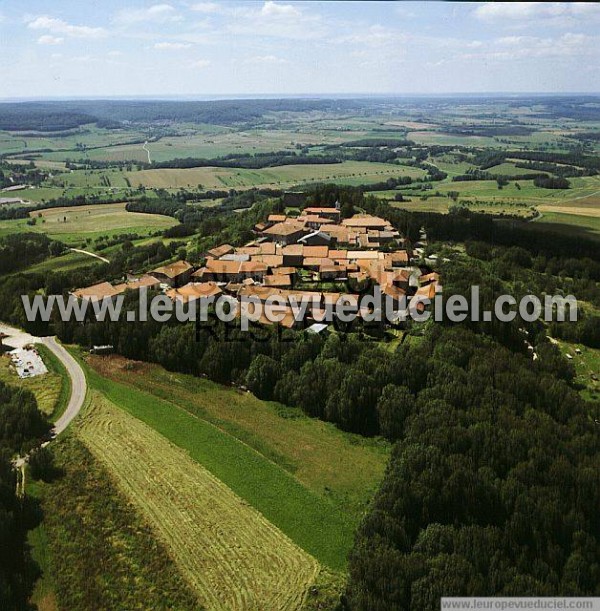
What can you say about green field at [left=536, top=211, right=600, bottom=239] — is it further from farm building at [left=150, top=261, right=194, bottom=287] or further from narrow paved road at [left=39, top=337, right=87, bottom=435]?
narrow paved road at [left=39, top=337, right=87, bottom=435]

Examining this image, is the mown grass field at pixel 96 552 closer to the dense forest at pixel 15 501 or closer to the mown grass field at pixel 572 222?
the dense forest at pixel 15 501

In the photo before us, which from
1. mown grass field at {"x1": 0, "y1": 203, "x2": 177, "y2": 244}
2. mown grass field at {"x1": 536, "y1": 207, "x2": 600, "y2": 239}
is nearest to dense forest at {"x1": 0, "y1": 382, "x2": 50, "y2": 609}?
mown grass field at {"x1": 0, "y1": 203, "x2": 177, "y2": 244}

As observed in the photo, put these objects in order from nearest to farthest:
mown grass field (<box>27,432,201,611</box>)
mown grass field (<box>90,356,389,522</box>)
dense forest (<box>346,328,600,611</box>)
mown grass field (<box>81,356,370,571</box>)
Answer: dense forest (<box>346,328,600,611</box>) < mown grass field (<box>27,432,201,611</box>) < mown grass field (<box>81,356,370,571</box>) < mown grass field (<box>90,356,389,522</box>)

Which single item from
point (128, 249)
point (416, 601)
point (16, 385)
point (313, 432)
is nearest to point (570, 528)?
point (416, 601)

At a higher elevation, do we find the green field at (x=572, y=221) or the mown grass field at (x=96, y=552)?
the green field at (x=572, y=221)

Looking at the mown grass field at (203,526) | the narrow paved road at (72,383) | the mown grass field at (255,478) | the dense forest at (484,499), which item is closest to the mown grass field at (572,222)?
the dense forest at (484,499)

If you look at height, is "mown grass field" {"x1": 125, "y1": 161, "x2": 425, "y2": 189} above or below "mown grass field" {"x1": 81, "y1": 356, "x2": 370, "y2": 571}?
above
